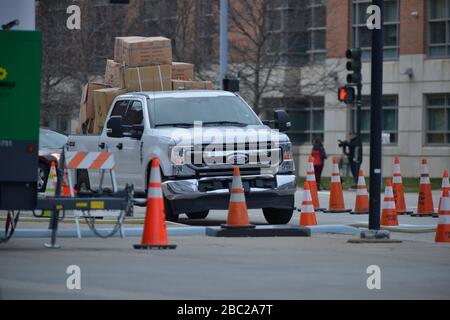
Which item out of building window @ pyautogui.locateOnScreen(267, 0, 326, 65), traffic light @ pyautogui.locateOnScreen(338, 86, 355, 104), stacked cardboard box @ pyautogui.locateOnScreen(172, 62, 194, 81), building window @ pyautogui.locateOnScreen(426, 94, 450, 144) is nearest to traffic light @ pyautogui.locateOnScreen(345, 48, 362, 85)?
traffic light @ pyautogui.locateOnScreen(338, 86, 355, 104)

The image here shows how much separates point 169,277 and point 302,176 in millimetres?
39124

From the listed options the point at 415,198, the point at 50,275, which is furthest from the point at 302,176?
the point at 50,275

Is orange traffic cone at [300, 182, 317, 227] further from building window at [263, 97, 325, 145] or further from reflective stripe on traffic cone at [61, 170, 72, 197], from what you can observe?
building window at [263, 97, 325, 145]

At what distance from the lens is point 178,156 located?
17.8 metres

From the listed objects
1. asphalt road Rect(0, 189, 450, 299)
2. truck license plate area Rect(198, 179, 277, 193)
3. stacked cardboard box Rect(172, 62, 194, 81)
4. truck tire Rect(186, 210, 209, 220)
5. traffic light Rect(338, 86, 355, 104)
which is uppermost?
stacked cardboard box Rect(172, 62, 194, 81)

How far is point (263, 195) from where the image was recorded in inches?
707

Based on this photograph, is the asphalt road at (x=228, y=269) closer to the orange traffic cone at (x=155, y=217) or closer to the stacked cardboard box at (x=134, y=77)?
the orange traffic cone at (x=155, y=217)

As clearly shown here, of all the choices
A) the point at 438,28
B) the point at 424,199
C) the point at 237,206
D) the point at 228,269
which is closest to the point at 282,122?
the point at 424,199

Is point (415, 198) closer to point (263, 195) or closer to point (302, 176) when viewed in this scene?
point (263, 195)

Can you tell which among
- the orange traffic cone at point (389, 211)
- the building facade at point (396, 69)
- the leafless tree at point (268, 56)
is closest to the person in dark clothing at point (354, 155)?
the leafless tree at point (268, 56)

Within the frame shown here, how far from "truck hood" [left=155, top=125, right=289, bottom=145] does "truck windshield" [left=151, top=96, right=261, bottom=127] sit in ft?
1.50

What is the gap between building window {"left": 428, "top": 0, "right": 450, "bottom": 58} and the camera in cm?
4694

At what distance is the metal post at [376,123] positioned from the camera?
50.5 feet

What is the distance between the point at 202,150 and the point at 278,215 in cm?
192
